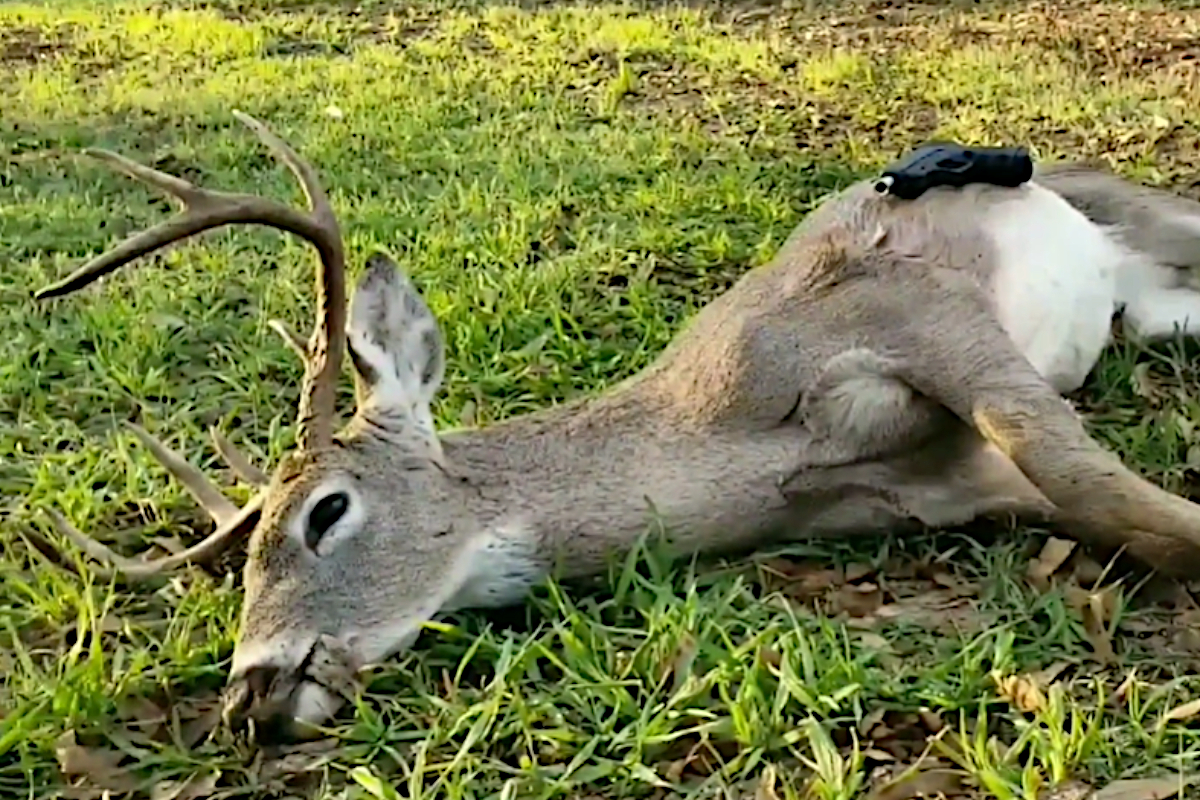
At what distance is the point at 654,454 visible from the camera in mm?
3430

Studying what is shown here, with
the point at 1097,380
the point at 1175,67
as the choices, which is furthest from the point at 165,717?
the point at 1175,67

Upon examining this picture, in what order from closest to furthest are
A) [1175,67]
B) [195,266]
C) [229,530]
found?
[229,530]
[195,266]
[1175,67]

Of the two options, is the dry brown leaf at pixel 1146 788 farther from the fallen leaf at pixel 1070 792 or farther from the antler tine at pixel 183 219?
the antler tine at pixel 183 219

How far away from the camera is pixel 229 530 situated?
130 inches

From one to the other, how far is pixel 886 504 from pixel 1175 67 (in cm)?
472

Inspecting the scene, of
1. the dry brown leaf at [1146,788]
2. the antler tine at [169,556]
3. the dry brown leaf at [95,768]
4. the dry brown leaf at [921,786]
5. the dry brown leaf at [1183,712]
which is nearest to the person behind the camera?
the dry brown leaf at [1146,788]

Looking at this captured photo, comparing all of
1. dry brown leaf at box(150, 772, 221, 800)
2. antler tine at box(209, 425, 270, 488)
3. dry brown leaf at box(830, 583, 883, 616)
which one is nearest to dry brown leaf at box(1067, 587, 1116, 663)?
dry brown leaf at box(830, 583, 883, 616)

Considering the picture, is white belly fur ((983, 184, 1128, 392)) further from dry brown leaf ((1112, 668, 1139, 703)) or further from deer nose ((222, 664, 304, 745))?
deer nose ((222, 664, 304, 745))

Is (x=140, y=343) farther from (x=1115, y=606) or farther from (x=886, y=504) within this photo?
(x=1115, y=606)

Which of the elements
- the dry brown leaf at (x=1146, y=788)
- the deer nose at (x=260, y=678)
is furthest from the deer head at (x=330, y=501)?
the dry brown leaf at (x=1146, y=788)

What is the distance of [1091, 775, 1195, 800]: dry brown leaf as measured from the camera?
7.85ft

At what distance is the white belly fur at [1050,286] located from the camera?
398 centimetres

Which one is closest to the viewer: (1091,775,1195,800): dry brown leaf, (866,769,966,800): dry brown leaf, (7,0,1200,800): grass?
(1091,775,1195,800): dry brown leaf

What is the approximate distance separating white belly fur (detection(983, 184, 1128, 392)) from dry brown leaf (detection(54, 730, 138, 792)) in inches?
82.0
